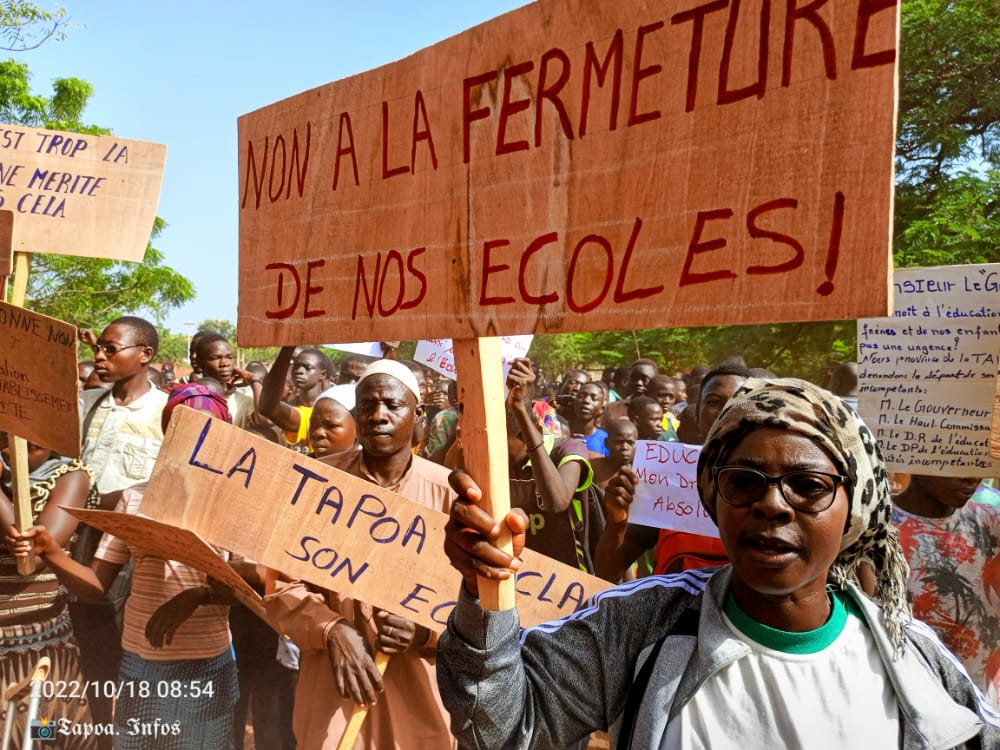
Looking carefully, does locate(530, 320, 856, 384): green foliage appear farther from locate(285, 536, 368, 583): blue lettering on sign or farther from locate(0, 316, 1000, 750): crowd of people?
locate(285, 536, 368, 583): blue lettering on sign

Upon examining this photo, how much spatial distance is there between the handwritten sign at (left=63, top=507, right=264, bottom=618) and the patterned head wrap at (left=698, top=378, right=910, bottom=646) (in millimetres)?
1520

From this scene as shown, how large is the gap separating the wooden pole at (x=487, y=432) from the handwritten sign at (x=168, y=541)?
1.23 metres

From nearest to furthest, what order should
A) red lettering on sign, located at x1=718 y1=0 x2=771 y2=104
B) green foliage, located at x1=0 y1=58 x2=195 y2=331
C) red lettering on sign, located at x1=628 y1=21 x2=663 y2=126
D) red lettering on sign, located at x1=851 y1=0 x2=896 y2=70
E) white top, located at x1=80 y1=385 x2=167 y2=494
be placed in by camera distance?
red lettering on sign, located at x1=851 y1=0 x2=896 y2=70 < red lettering on sign, located at x1=718 y1=0 x2=771 y2=104 < red lettering on sign, located at x1=628 y1=21 x2=663 y2=126 < white top, located at x1=80 y1=385 x2=167 y2=494 < green foliage, located at x1=0 y1=58 x2=195 y2=331

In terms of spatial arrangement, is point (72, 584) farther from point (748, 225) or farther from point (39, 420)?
point (748, 225)

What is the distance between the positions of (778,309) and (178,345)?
50.1 metres

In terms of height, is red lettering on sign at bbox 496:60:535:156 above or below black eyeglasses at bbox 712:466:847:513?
above

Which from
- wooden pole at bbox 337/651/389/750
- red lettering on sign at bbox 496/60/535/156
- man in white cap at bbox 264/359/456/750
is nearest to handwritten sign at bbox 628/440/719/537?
man in white cap at bbox 264/359/456/750

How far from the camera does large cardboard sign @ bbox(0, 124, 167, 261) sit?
3848mm

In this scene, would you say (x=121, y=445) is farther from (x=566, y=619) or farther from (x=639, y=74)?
(x=639, y=74)

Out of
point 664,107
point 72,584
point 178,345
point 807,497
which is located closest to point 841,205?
point 664,107

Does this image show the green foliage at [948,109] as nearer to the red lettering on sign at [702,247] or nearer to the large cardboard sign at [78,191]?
the large cardboard sign at [78,191]

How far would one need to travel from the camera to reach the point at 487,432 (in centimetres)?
156

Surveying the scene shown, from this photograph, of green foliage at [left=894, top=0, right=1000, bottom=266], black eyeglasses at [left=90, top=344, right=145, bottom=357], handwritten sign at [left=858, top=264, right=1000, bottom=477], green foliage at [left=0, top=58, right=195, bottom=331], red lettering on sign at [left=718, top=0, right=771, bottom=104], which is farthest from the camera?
green foliage at [left=0, top=58, right=195, bottom=331]

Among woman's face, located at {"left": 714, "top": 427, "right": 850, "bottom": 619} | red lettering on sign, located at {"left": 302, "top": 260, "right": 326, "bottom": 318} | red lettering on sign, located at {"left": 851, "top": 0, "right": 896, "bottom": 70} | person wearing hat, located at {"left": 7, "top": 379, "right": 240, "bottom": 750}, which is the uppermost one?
red lettering on sign, located at {"left": 851, "top": 0, "right": 896, "bottom": 70}
